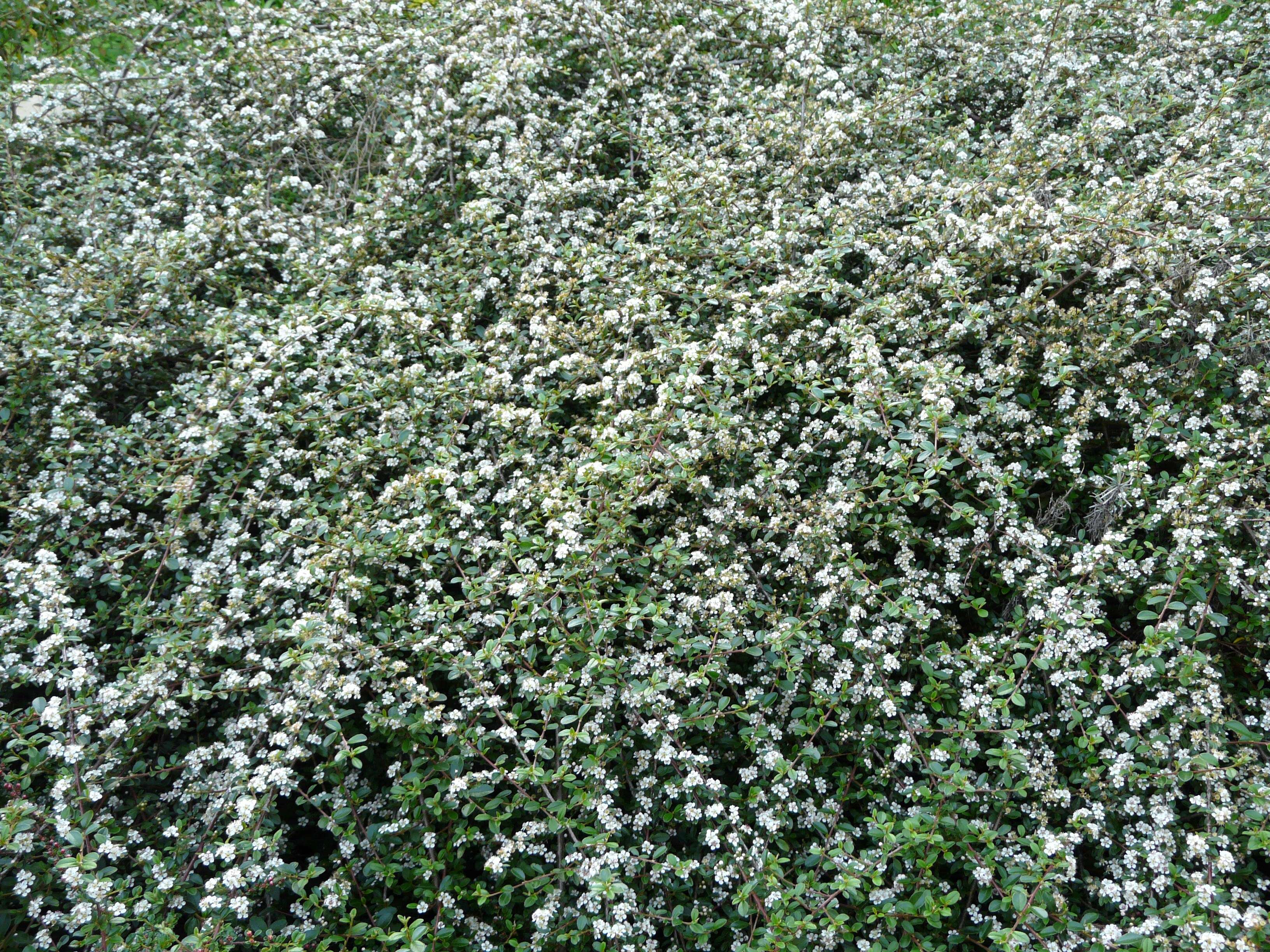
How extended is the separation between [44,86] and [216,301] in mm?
2345

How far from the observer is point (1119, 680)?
8.37 feet

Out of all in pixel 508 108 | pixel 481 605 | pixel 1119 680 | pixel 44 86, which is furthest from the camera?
pixel 44 86

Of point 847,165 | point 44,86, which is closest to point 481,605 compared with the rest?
point 847,165

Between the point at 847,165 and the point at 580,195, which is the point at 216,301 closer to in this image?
the point at 580,195

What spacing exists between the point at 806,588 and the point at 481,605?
1.07 metres

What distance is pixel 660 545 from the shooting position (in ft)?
9.77

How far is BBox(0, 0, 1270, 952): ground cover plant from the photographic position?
248 cm

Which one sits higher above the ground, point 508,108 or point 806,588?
point 508,108

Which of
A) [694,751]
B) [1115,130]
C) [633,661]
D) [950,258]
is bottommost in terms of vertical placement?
[694,751]

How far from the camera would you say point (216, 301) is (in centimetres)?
420

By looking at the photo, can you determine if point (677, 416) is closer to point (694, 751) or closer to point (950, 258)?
point (694, 751)

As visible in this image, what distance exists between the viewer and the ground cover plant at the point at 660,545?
2.48 m

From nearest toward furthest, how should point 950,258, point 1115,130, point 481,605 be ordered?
point 481,605 → point 950,258 → point 1115,130

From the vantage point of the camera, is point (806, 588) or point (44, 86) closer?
point (806, 588)
